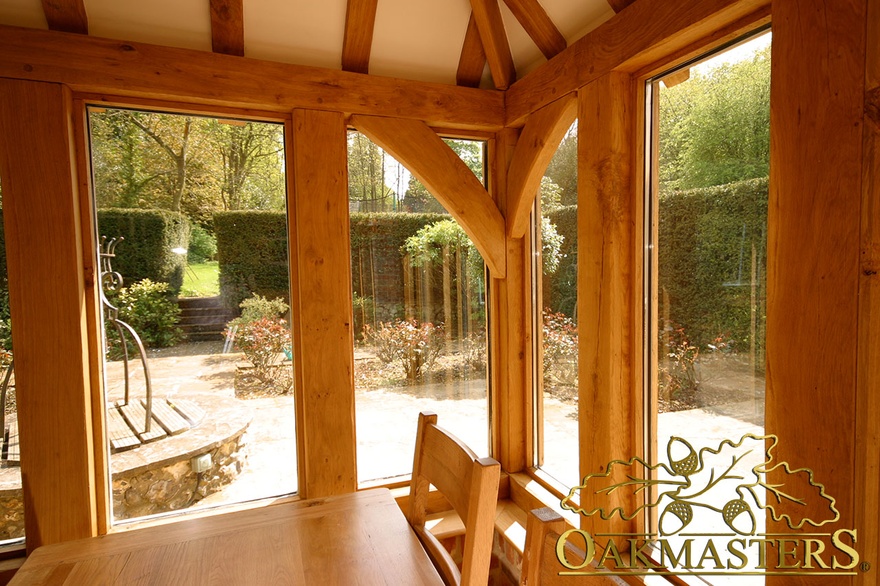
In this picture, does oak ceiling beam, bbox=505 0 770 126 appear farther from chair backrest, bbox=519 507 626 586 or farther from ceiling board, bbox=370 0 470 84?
chair backrest, bbox=519 507 626 586

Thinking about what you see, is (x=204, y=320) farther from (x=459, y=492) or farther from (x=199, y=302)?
(x=459, y=492)

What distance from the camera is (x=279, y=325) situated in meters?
2.45

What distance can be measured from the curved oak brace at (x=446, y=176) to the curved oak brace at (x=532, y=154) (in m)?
0.12

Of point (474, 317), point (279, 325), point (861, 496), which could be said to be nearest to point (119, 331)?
point (279, 325)

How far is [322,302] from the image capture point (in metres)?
2.39

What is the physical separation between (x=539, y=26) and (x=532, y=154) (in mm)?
566

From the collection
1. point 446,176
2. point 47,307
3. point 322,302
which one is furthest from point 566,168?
point 47,307

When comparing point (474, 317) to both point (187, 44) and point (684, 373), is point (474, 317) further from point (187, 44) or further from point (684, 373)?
point (187, 44)

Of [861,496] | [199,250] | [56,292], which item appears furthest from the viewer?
[199,250]

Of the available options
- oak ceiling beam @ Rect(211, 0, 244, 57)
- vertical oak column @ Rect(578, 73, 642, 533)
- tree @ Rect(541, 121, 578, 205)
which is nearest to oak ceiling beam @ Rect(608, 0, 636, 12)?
vertical oak column @ Rect(578, 73, 642, 533)

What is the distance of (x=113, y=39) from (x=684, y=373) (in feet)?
8.62

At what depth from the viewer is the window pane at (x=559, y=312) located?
8.06ft

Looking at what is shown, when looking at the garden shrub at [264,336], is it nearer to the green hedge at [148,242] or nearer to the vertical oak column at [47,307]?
the green hedge at [148,242]
